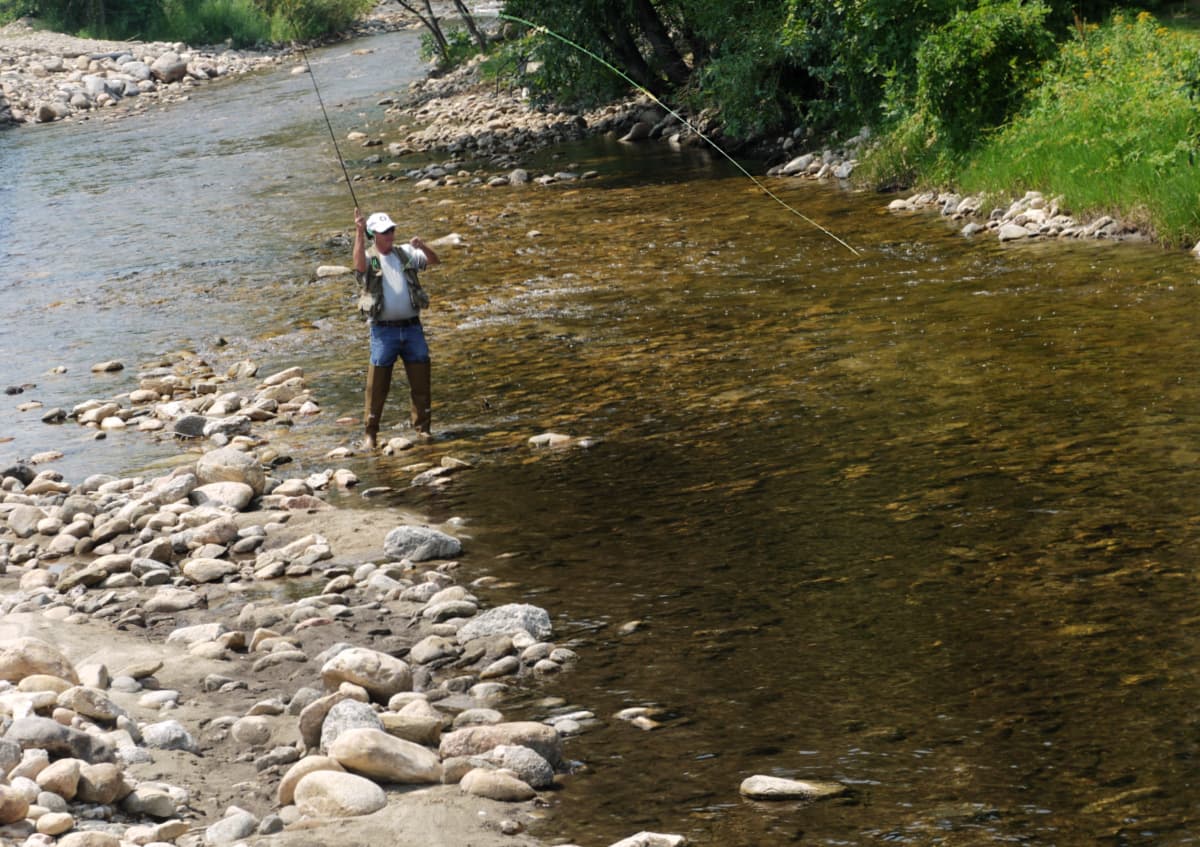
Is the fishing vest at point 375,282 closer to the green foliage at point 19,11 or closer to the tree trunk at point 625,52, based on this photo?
the tree trunk at point 625,52

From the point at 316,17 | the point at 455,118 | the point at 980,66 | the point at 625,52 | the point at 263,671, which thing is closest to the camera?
the point at 263,671

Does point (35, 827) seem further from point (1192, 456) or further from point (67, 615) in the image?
point (1192, 456)

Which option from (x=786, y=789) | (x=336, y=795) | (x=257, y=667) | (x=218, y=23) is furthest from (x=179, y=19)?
(x=786, y=789)

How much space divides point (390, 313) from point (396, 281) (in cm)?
29

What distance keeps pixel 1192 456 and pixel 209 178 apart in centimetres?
2507

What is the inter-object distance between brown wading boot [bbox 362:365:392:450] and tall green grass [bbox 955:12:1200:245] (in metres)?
8.17

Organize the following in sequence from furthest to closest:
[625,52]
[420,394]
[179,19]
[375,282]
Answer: [179,19] → [625,52] → [420,394] → [375,282]

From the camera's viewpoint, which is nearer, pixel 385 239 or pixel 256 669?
pixel 256 669

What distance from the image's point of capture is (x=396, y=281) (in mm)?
11828

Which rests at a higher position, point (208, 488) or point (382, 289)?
point (382, 289)

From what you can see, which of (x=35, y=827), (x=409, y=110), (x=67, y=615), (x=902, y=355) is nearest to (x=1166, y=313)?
(x=902, y=355)

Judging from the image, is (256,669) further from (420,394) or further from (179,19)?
(179,19)

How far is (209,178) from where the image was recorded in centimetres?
3052

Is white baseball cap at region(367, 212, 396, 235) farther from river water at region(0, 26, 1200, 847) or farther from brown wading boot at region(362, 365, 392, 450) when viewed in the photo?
river water at region(0, 26, 1200, 847)
